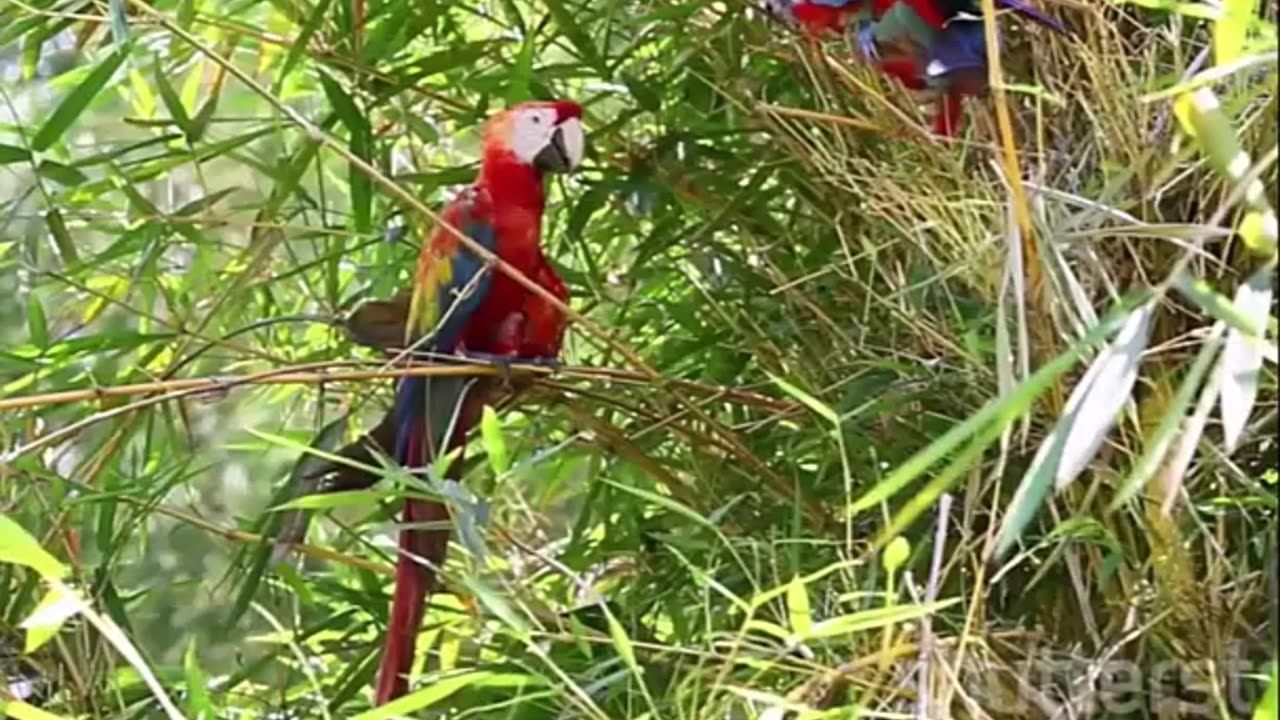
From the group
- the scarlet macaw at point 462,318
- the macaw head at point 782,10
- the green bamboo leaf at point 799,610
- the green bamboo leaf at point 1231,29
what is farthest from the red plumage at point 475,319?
the green bamboo leaf at point 1231,29

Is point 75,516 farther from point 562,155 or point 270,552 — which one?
point 562,155

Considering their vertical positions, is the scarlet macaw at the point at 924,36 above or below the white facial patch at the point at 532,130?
above

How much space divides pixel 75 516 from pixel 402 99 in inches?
9.5

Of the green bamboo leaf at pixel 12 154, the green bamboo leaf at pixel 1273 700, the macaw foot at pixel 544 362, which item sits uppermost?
the green bamboo leaf at pixel 12 154

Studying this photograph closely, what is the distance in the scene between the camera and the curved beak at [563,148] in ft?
2.36

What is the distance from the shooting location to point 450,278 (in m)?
0.71

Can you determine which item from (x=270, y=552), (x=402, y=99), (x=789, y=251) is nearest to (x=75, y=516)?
(x=270, y=552)

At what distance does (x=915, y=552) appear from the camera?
56 centimetres

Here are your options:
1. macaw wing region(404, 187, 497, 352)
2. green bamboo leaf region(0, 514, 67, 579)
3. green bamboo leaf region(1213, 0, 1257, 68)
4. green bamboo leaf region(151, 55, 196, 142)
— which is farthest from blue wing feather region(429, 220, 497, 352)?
green bamboo leaf region(1213, 0, 1257, 68)

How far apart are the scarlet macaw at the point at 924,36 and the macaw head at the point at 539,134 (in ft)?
0.46

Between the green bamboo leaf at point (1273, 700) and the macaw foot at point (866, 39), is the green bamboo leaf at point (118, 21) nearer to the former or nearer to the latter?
the macaw foot at point (866, 39)

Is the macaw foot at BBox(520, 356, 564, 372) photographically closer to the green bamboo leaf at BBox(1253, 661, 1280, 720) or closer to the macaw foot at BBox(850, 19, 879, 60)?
the macaw foot at BBox(850, 19, 879, 60)

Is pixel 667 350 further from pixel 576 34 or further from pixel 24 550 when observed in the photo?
pixel 24 550

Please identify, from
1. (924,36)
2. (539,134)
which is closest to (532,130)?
(539,134)
